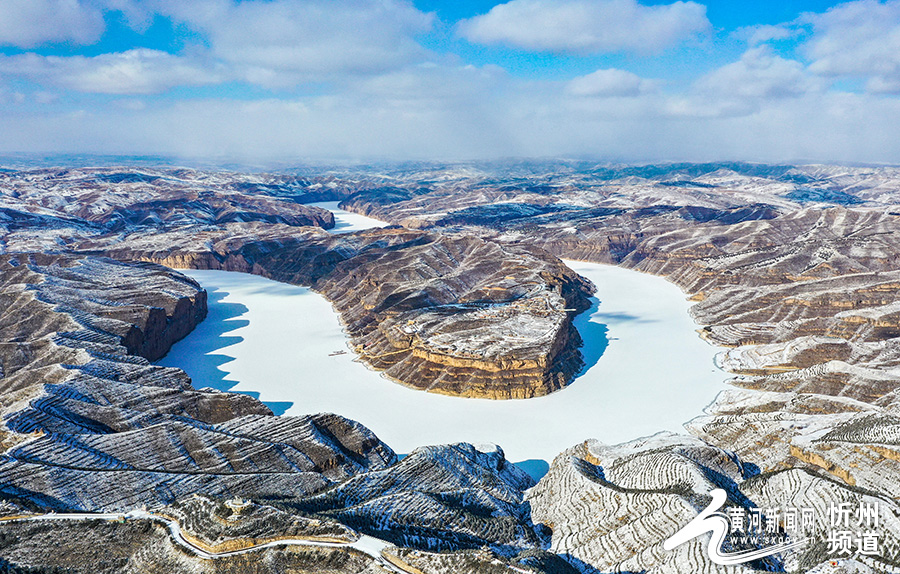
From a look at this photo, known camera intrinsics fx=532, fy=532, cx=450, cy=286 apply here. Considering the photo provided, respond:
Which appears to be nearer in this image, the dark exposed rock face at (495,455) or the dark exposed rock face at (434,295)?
the dark exposed rock face at (495,455)

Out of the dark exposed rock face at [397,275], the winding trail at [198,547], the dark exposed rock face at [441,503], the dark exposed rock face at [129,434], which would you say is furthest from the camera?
the dark exposed rock face at [397,275]

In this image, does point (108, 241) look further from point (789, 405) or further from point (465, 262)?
point (789, 405)

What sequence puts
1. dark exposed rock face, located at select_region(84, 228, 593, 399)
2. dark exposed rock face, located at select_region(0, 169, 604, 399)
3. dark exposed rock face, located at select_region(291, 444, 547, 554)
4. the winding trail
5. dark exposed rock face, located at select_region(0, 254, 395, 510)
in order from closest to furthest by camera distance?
the winding trail → dark exposed rock face, located at select_region(291, 444, 547, 554) → dark exposed rock face, located at select_region(0, 254, 395, 510) → dark exposed rock face, located at select_region(84, 228, 593, 399) → dark exposed rock face, located at select_region(0, 169, 604, 399)

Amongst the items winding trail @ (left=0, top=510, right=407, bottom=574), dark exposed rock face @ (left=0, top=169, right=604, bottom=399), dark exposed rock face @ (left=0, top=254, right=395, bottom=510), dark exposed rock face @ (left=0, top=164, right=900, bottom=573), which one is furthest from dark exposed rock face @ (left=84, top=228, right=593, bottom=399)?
winding trail @ (left=0, top=510, right=407, bottom=574)

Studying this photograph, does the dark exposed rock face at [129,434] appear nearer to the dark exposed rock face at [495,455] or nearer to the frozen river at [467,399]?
the dark exposed rock face at [495,455]

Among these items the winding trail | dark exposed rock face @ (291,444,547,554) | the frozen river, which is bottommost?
the frozen river

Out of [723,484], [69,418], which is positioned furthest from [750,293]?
[69,418]

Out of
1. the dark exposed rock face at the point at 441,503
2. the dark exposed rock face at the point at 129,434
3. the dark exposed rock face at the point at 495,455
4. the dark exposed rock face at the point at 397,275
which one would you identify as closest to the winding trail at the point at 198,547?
the dark exposed rock face at the point at 495,455

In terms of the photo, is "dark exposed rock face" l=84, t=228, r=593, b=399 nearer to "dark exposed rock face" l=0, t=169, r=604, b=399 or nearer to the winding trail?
"dark exposed rock face" l=0, t=169, r=604, b=399

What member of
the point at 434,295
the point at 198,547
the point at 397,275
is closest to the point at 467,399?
the point at 434,295

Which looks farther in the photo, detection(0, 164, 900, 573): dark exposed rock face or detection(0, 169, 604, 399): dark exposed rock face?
A: detection(0, 169, 604, 399): dark exposed rock face
